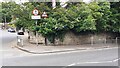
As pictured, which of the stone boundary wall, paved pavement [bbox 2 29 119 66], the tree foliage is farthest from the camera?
the stone boundary wall

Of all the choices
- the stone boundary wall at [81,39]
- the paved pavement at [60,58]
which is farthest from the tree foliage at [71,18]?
the paved pavement at [60,58]

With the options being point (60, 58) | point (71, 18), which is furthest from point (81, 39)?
point (60, 58)

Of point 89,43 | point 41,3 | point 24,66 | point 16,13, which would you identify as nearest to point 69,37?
point 89,43

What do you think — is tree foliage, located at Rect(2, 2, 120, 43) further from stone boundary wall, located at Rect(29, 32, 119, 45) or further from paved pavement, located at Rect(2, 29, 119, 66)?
paved pavement, located at Rect(2, 29, 119, 66)

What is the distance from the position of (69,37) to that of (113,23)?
5.12 metres

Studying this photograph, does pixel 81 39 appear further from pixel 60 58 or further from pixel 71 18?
pixel 60 58

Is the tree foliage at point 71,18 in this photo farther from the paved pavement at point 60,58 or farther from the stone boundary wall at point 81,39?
the paved pavement at point 60,58

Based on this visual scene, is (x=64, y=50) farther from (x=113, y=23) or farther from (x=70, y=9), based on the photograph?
(x=113, y=23)

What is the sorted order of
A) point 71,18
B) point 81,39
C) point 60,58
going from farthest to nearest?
1. point 81,39
2. point 71,18
3. point 60,58

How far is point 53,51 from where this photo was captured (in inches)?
835

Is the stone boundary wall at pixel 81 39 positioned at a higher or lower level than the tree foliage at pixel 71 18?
lower

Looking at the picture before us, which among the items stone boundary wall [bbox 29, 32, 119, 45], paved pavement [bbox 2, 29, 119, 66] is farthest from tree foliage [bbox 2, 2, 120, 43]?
paved pavement [bbox 2, 29, 119, 66]

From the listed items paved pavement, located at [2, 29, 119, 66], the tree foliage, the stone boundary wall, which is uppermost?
the tree foliage

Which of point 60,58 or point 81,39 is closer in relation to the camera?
point 60,58
